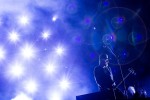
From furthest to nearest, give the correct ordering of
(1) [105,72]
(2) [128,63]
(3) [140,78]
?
(3) [140,78], (2) [128,63], (1) [105,72]

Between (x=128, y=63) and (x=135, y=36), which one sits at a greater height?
(x=135, y=36)

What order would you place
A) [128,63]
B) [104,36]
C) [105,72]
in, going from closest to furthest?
[105,72]
[104,36]
[128,63]

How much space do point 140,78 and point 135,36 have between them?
4039mm

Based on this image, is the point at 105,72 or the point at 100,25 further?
the point at 100,25

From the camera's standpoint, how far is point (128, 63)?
19.3 meters

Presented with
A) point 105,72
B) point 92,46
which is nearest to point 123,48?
point 92,46

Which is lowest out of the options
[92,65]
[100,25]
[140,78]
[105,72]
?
[105,72]

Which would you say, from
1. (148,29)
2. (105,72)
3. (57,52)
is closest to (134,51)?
(148,29)

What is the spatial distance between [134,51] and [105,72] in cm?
749

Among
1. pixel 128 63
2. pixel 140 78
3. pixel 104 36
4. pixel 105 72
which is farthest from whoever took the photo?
pixel 140 78

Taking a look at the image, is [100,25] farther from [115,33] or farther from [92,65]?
[92,65]

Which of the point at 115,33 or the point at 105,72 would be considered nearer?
the point at 105,72

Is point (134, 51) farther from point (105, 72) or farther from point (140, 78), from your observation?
point (105, 72)

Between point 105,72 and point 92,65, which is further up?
point 92,65
